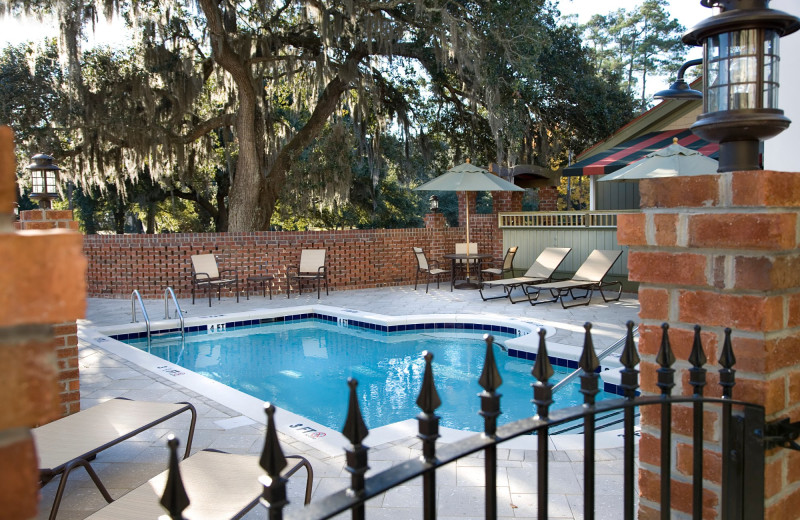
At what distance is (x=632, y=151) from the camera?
37.1 feet

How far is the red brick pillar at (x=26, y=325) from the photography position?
0.44 metres

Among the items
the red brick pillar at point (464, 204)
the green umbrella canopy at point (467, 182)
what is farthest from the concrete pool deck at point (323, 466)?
the red brick pillar at point (464, 204)

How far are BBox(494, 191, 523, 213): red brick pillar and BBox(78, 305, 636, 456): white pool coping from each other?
182 inches

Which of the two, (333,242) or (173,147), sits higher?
(173,147)

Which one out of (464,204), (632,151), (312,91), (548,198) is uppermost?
(312,91)

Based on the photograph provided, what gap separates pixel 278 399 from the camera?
216 inches

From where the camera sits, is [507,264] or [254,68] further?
[254,68]

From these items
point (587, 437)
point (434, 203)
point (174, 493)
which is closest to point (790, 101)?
point (587, 437)

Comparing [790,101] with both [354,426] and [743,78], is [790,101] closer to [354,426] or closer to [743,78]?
[743,78]

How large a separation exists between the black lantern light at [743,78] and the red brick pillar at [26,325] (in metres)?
1.34

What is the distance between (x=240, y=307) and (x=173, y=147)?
4.46 m

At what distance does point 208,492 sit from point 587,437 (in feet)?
4.79

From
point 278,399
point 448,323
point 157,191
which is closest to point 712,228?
point 278,399

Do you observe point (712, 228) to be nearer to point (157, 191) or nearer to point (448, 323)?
point (448, 323)
